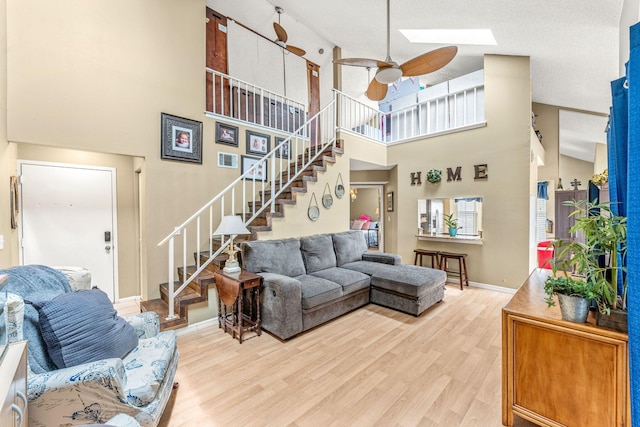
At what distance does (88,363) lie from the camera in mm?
1354

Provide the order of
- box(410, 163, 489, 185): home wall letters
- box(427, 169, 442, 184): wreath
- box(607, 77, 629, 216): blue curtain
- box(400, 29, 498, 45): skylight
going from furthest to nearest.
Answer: box(427, 169, 442, 184): wreath → box(410, 163, 489, 185): home wall letters → box(400, 29, 498, 45): skylight → box(607, 77, 629, 216): blue curtain

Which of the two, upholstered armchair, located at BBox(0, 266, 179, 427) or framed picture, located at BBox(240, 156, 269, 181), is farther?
framed picture, located at BBox(240, 156, 269, 181)

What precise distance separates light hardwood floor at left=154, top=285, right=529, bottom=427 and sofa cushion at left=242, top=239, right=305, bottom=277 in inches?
30.0

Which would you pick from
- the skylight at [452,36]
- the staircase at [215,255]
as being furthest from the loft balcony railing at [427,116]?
the staircase at [215,255]

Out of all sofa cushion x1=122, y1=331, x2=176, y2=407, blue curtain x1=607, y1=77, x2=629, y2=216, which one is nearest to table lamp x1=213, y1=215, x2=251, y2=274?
sofa cushion x1=122, y1=331, x2=176, y2=407

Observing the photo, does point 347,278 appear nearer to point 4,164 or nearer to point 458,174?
point 458,174

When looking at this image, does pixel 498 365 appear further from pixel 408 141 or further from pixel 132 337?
pixel 408 141

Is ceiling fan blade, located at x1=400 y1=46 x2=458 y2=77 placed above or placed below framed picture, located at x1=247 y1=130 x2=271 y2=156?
above

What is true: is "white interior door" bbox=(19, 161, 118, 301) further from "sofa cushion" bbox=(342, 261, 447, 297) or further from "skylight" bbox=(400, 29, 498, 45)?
"skylight" bbox=(400, 29, 498, 45)

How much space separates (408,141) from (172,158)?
447 centimetres

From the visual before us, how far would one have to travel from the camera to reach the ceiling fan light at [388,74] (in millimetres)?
3079

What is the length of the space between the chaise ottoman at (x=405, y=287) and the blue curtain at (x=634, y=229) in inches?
88.0

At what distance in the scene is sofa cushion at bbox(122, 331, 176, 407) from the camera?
4.72ft

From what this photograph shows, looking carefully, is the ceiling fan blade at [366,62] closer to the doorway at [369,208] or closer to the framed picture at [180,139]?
the framed picture at [180,139]
